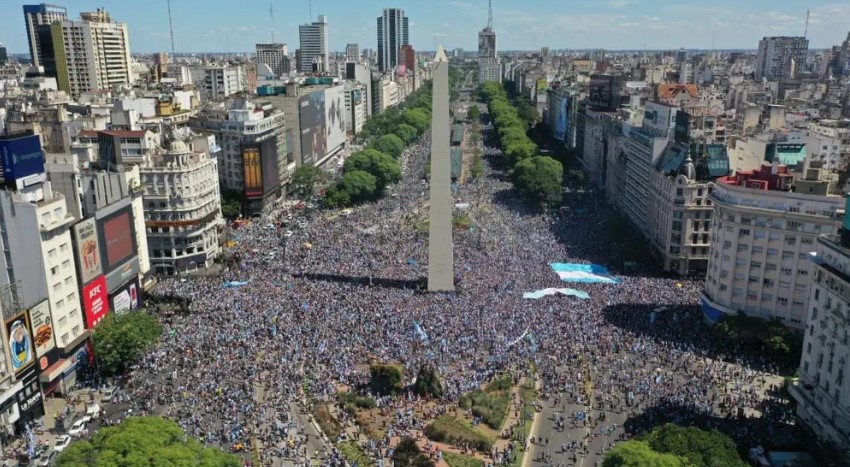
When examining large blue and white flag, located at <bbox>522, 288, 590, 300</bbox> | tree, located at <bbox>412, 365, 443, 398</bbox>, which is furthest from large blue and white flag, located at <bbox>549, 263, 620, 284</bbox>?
tree, located at <bbox>412, 365, 443, 398</bbox>

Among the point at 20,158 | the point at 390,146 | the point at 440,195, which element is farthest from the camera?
the point at 390,146

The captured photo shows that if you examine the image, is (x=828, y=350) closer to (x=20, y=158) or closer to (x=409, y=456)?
(x=409, y=456)

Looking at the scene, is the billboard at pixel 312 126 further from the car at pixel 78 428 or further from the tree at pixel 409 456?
the tree at pixel 409 456

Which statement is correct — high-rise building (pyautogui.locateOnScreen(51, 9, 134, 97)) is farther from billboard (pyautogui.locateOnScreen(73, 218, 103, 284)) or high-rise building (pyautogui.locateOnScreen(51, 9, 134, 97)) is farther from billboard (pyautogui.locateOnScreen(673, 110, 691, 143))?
billboard (pyautogui.locateOnScreen(673, 110, 691, 143))

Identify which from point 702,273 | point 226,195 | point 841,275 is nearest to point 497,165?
point 226,195

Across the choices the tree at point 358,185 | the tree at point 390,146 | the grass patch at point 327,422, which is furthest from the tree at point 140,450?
the tree at point 390,146

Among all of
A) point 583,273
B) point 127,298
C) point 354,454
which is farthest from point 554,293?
point 127,298

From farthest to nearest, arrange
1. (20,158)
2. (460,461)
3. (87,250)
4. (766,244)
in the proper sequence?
(766,244), (87,250), (20,158), (460,461)
